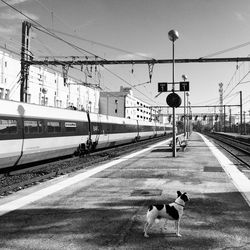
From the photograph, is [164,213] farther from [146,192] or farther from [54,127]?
[54,127]

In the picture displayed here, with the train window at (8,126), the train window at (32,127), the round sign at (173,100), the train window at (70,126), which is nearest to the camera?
the train window at (8,126)

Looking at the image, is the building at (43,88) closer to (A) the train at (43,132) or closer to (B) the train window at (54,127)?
(A) the train at (43,132)

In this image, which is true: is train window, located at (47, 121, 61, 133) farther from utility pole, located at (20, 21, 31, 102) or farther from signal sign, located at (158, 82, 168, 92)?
utility pole, located at (20, 21, 31, 102)

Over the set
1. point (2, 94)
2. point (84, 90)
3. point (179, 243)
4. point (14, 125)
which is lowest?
point (179, 243)

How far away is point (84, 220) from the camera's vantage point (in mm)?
6164

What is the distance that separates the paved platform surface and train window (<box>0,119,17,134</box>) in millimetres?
2812

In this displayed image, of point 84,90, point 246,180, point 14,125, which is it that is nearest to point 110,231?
point 246,180

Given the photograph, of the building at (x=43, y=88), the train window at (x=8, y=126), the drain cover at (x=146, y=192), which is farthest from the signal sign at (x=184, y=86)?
the building at (x=43, y=88)

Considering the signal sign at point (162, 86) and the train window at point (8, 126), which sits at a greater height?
the signal sign at point (162, 86)

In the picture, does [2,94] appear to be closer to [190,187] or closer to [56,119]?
[56,119]

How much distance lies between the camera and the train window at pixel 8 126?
11543mm

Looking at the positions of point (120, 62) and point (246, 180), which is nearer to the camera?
point (246, 180)

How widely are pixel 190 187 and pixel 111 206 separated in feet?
10.3

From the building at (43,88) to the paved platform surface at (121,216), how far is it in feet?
66.5
